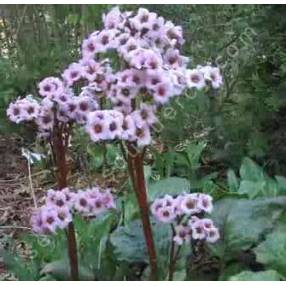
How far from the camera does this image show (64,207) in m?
1.81

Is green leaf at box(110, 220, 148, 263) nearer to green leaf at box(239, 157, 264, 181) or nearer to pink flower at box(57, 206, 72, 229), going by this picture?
pink flower at box(57, 206, 72, 229)

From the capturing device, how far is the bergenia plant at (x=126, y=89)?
5.29 feet

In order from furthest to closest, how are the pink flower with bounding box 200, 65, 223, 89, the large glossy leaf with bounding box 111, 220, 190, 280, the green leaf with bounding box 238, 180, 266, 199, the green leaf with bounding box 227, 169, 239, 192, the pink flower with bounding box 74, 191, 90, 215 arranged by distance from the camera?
the green leaf with bounding box 227, 169, 239, 192 → the green leaf with bounding box 238, 180, 266, 199 → the large glossy leaf with bounding box 111, 220, 190, 280 → the pink flower with bounding box 74, 191, 90, 215 → the pink flower with bounding box 200, 65, 223, 89

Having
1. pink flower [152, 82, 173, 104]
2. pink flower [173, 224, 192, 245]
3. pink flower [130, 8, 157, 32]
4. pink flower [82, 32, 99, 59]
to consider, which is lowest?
pink flower [173, 224, 192, 245]

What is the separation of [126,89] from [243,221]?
0.63 metres

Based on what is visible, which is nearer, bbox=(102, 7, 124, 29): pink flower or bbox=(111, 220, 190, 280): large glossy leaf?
bbox=(102, 7, 124, 29): pink flower

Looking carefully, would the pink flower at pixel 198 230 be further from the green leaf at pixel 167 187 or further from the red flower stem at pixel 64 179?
the green leaf at pixel 167 187

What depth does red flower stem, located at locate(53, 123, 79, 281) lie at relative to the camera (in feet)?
6.07

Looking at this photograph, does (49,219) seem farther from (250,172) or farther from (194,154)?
(194,154)

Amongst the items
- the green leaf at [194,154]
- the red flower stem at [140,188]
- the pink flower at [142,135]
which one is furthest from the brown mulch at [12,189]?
the pink flower at [142,135]

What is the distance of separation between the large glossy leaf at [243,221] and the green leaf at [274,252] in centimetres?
7

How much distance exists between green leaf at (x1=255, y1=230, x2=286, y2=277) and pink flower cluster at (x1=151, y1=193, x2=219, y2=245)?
0.64 ft

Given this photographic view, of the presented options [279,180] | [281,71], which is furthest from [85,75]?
[281,71]

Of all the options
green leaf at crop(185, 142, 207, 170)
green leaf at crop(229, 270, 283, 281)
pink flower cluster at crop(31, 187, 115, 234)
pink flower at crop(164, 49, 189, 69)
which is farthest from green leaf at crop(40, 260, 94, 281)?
green leaf at crop(185, 142, 207, 170)
